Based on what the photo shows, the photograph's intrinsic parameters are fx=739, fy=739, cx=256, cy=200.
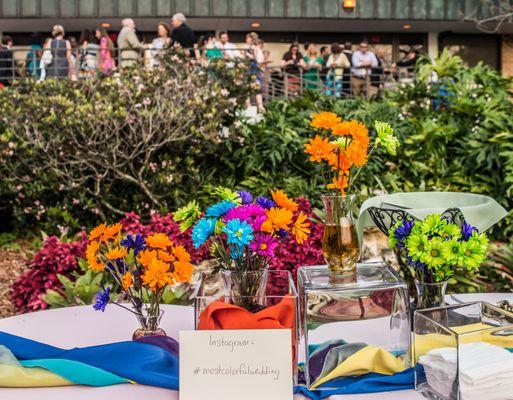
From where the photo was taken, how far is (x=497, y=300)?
2549mm

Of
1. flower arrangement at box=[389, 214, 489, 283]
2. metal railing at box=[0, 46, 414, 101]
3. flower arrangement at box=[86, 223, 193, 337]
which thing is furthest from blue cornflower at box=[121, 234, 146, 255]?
metal railing at box=[0, 46, 414, 101]

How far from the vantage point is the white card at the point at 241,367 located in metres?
1.80

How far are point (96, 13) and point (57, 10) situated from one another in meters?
1.12

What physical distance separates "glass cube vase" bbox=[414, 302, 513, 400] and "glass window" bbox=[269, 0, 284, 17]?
819 inches

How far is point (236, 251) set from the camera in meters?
1.89

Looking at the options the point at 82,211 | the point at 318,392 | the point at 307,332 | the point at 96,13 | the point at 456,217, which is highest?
the point at 96,13

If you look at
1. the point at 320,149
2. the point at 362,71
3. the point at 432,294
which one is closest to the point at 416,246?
the point at 432,294

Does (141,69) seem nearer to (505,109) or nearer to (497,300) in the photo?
(505,109)

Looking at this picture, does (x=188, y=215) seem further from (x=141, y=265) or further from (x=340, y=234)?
(x=340, y=234)

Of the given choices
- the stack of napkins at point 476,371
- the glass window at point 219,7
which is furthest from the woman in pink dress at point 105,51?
the stack of napkins at point 476,371

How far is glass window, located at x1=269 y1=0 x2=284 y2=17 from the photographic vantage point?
2188 cm

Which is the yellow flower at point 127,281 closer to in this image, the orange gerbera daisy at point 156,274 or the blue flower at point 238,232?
the orange gerbera daisy at point 156,274

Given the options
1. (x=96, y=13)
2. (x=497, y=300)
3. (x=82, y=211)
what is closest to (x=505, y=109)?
(x=82, y=211)

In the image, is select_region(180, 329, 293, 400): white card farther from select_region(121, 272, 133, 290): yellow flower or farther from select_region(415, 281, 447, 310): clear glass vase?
select_region(415, 281, 447, 310): clear glass vase
